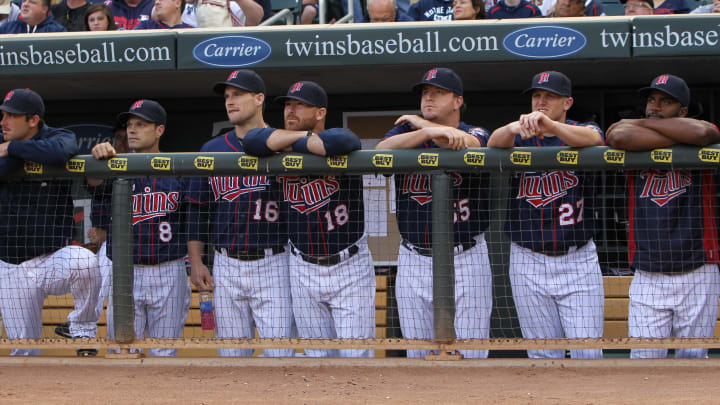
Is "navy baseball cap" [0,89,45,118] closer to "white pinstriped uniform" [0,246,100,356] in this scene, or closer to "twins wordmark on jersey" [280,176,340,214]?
"white pinstriped uniform" [0,246,100,356]

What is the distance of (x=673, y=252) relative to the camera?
3.28 meters

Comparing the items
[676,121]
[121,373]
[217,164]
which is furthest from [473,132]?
[121,373]

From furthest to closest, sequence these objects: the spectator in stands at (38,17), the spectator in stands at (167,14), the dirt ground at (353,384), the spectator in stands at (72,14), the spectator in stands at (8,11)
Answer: the spectator in stands at (8,11) < the spectator in stands at (72,14) < the spectator in stands at (38,17) < the spectator in stands at (167,14) < the dirt ground at (353,384)

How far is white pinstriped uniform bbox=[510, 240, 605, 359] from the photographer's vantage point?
10.8 feet

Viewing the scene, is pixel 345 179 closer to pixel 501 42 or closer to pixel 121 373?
pixel 121 373

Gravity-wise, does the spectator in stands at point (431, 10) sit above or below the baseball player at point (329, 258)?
above

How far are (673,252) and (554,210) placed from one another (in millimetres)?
527

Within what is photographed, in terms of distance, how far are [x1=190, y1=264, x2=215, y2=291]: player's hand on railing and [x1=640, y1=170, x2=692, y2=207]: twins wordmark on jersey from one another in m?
1.99

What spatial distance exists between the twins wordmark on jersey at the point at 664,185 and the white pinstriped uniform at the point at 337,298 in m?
1.25

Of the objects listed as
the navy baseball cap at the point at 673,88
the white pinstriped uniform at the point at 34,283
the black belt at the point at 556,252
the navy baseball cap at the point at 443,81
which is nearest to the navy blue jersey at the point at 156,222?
the white pinstriped uniform at the point at 34,283

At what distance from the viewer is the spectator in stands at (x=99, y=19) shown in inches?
212

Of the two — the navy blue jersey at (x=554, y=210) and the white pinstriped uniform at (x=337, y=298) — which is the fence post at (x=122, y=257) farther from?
the navy blue jersey at (x=554, y=210)

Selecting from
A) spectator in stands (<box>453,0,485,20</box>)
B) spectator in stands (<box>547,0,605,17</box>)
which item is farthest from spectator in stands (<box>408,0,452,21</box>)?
spectator in stands (<box>547,0,605,17</box>)

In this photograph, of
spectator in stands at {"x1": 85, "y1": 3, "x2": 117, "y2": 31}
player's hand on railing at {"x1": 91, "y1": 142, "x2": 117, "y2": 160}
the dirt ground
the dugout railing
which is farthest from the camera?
spectator in stands at {"x1": 85, "y1": 3, "x2": 117, "y2": 31}
